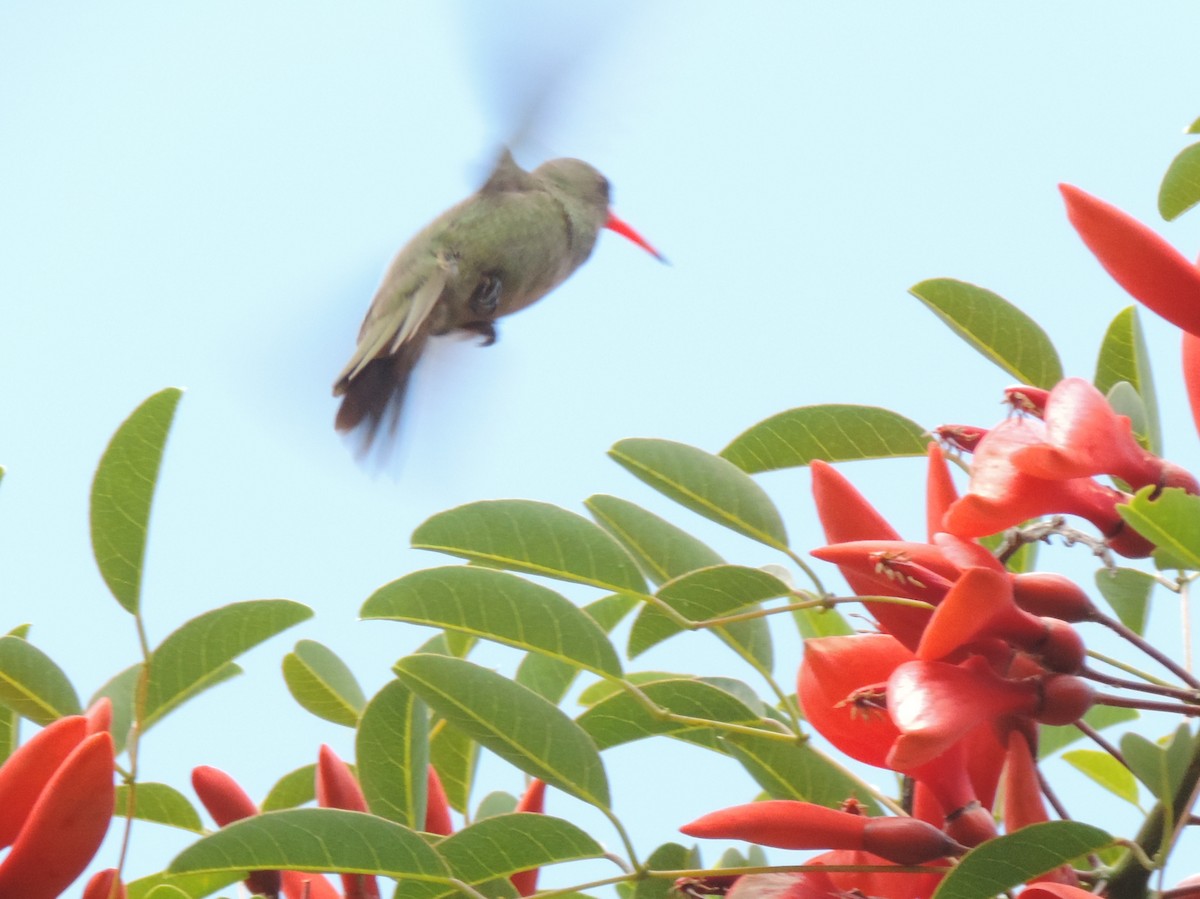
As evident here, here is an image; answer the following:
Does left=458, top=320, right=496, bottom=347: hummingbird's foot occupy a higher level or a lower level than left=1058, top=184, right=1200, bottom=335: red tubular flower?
higher

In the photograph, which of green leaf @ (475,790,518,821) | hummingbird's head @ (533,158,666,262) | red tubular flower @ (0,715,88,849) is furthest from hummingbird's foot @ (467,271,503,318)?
red tubular flower @ (0,715,88,849)

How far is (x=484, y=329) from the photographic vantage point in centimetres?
209

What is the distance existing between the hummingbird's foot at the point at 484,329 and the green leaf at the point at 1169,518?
5.07ft

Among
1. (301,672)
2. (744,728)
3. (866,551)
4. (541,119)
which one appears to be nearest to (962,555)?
(866,551)

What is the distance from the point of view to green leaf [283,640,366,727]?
37.8 inches

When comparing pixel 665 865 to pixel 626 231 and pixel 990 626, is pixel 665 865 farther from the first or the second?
pixel 626 231

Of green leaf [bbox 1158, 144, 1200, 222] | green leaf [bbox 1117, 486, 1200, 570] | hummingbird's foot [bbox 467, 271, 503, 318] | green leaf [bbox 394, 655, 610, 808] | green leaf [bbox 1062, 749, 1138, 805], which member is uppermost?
hummingbird's foot [bbox 467, 271, 503, 318]

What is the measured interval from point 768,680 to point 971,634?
217 millimetres

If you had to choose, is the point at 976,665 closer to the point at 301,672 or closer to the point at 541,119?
the point at 301,672

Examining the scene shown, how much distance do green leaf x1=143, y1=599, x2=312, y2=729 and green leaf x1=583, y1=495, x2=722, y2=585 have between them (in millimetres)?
183

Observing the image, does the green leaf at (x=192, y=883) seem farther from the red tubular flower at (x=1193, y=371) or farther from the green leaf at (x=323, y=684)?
the red tubular flower at (x=1193, y=371)

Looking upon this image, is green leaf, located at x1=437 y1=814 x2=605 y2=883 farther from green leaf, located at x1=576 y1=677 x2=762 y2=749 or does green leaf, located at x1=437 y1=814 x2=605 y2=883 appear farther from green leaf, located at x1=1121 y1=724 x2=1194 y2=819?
green leaf, located at x1=1121 y1=724 x2=1194 y2=819

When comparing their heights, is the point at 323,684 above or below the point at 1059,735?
above

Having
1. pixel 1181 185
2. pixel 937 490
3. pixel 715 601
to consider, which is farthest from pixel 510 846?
pixel 1181 185
